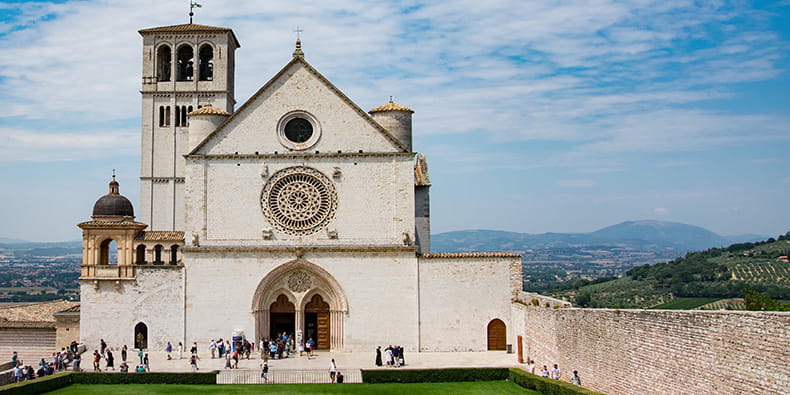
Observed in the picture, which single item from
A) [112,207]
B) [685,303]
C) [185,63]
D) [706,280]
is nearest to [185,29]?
[185,63]

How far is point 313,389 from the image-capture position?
29.5 metres

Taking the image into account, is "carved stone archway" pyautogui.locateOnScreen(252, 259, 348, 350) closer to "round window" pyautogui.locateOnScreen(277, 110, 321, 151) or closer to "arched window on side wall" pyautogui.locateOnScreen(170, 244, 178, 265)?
"arched window on side wall" pyautogui.locateOnScreen(170, 244, 178, 265)

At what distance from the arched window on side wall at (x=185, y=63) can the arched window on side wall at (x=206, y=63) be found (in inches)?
24.6

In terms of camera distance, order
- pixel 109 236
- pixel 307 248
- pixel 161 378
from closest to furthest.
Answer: pixel 161 378
pixel 307 248
pixel 109 236

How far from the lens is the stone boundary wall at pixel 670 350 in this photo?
17.0 m

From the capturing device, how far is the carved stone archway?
3716cm

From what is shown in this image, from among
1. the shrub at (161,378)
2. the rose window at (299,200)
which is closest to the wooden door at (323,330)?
the rose window at (299,200)

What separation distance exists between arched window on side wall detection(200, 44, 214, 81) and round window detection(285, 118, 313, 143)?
12683 millimetres

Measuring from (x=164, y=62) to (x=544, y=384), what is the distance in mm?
32551

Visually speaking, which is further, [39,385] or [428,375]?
[428,375]

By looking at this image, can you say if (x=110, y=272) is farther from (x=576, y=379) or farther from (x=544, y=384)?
(x=576, y=379)

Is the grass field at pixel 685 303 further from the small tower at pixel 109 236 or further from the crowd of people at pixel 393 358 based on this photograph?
the small tower at pixel 109 236

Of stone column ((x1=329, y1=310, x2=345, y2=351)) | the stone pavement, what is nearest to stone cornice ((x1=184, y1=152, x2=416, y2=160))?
stone column ((x1=329, y1=310, x2=345, y2=351))

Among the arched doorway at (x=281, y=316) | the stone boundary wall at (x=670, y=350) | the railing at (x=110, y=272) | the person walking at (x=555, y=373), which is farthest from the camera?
the arched doorway at (x=281, y=316)
